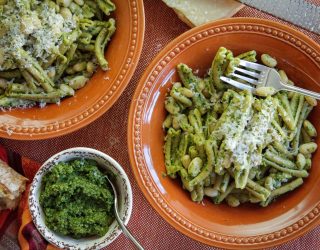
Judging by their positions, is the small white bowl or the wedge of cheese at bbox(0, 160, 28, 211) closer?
the small white bowl

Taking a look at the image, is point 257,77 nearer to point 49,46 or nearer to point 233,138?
point 233,138

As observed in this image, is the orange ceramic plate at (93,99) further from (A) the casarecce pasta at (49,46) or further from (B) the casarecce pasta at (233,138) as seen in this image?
(B) the casarecce pasta at (233,138)

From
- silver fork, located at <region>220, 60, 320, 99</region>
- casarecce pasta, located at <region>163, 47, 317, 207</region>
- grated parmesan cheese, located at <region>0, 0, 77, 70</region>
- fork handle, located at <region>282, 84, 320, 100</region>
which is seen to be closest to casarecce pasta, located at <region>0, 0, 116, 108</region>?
grated parmesan cheese, located at <region>0, 0, 77, 70</region>

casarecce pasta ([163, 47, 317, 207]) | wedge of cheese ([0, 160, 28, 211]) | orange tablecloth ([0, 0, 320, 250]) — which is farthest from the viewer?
orange tablecloth ([0, 0, 320, 250])

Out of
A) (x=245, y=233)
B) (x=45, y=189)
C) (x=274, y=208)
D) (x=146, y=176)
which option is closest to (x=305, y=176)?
(x=274, y=208)

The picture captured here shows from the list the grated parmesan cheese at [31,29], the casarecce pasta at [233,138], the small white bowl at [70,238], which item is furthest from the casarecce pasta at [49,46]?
the casarecce pasta at [233,138]

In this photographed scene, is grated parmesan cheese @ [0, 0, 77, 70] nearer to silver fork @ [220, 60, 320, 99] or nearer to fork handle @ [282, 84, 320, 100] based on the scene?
silver fork @ [220, 60, 320, 99]

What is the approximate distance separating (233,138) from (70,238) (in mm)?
647

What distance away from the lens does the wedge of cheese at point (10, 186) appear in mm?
1862

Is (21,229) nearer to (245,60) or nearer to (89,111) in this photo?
(89,111)

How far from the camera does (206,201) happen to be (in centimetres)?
183

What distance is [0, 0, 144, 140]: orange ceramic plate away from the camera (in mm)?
1758

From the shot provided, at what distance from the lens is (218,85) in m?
1.81

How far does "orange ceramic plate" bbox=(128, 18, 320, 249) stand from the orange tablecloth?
232 mm
